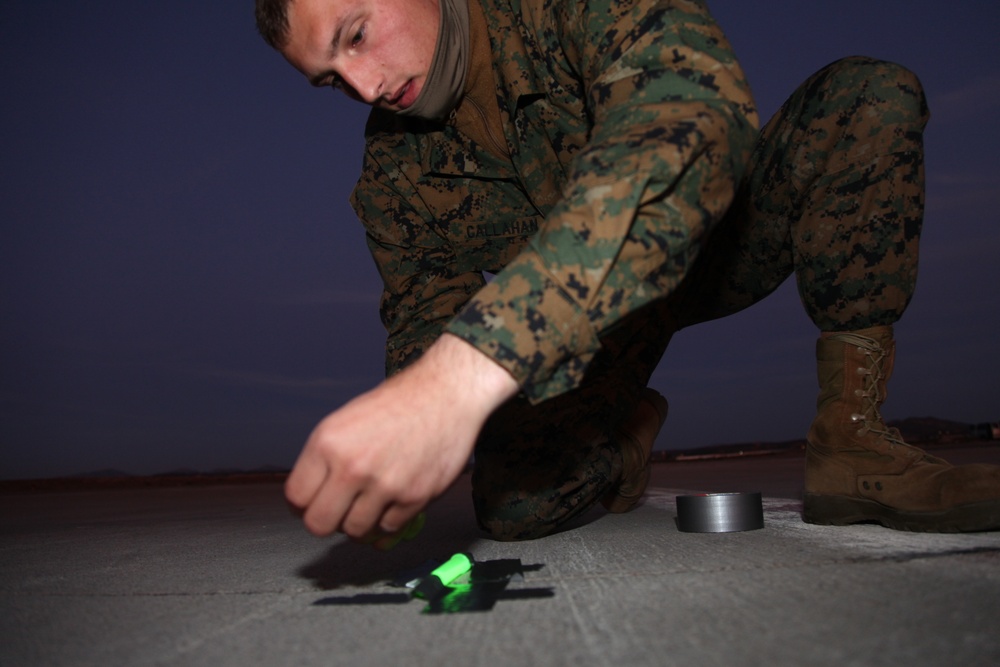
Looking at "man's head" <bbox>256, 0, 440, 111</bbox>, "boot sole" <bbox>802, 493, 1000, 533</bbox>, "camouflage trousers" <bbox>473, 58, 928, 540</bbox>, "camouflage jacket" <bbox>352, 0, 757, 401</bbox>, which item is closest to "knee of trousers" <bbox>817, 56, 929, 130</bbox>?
"camouflage trousers" <bbox>473, 58, 928, 540</bbox>

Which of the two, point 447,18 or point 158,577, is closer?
point 158,577

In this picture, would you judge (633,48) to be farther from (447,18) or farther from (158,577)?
(158,577)

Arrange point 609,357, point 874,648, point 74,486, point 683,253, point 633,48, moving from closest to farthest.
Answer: point 874,648 < point 683,253 < point 633,48 < point 609,357 < point 74,486

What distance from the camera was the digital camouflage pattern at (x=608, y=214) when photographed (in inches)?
30.6

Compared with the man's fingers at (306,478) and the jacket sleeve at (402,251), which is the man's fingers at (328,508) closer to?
the man's fingers at (306,478)

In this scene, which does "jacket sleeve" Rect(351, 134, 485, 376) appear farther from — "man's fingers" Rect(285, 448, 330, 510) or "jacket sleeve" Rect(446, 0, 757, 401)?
"man's fingers" Rect(285, 448, 330, 510)

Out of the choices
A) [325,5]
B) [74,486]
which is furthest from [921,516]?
[74,486]

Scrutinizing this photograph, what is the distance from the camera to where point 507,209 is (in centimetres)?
181

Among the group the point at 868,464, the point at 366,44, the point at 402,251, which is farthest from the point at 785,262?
the point at 366,44

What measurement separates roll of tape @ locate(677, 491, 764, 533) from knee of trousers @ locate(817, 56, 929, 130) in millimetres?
796

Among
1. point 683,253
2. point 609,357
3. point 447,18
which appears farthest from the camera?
point 609,357

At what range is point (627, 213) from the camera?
0.78 meters

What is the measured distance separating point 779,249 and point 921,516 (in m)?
0.72

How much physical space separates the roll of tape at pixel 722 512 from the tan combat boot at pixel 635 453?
0.45 meters
